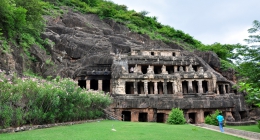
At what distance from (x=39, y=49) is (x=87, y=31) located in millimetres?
11129

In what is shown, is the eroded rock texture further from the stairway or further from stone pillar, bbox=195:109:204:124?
the stairway

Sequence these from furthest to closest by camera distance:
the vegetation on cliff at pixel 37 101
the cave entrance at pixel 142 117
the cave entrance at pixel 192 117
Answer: the cave entrance at pixel 142 117, the cave entrance at pixel 192 117, the vegetation on cliff at pixel 37 101

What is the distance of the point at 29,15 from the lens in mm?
27375

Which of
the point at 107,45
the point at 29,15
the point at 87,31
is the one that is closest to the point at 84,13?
the point at 87,31

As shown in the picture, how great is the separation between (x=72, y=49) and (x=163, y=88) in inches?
591

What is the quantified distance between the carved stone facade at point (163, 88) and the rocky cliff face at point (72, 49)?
2.85m

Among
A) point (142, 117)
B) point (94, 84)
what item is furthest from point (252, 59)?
point (94, 84)

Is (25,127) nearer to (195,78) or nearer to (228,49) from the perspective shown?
(195,78)

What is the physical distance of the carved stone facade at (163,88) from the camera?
23667 millimetres

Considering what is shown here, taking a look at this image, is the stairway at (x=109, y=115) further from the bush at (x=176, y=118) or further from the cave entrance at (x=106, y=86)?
the cave entrance at (x=106, y=86)

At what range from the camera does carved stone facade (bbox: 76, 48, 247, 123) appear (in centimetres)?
2367

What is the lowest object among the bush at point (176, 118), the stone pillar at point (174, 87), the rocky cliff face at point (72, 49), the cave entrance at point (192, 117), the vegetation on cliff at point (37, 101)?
the cave entrance at point (192, 117)

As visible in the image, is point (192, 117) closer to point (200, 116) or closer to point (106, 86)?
point (200, 116)

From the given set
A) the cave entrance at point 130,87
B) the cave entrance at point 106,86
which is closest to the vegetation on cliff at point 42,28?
the cave entrance at point 106,86
